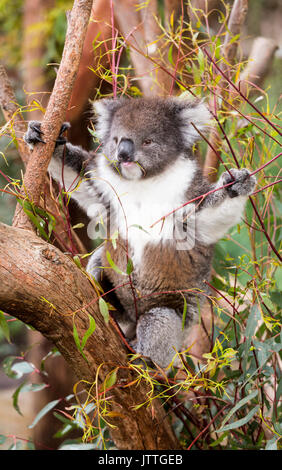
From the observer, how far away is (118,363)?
62.7 inches

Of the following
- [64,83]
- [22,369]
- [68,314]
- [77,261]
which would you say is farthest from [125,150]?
[22,369]

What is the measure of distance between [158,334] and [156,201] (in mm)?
542

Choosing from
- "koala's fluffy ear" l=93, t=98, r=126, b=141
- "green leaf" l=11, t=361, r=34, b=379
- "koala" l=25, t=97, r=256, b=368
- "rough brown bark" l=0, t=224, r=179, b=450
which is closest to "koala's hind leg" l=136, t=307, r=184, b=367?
"koala" l=25, t=97, r=256, b=368

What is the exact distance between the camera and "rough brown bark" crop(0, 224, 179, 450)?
4.26 ft

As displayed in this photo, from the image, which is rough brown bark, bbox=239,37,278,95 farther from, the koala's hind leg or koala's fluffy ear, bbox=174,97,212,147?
the koala's hind leg

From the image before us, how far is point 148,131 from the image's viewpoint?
190cm

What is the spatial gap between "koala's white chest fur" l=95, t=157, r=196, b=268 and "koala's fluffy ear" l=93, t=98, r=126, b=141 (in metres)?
0.14

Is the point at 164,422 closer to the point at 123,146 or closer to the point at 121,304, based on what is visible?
the point at 121,304

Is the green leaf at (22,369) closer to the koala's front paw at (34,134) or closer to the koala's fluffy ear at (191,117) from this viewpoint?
the koala's front paw at (34,134)

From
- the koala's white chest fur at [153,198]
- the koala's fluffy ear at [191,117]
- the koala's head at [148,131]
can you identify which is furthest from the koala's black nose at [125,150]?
the koala's fluffy ear at [191,117]

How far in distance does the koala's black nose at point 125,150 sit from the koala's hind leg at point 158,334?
0.65 m
